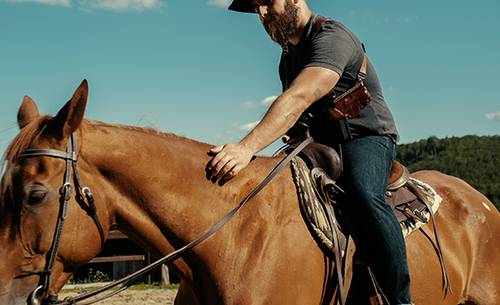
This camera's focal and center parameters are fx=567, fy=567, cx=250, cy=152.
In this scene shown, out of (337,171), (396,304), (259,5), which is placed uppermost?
(259,5)

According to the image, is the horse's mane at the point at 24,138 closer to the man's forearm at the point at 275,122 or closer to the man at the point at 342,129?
the man at the point at 342,129

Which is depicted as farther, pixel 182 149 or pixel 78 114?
pixel 182 149

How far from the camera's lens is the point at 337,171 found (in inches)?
146

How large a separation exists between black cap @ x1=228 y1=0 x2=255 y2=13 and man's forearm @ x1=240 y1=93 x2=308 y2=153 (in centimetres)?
98

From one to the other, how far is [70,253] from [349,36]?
222cm

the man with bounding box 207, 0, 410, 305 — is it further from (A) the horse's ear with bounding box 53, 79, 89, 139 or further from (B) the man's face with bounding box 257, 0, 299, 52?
(A) the horse's ear with bounding box 53, 79, 89, 139

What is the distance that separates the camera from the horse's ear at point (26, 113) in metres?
3.42

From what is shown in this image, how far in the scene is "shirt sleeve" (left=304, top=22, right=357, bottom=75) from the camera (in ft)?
11.6

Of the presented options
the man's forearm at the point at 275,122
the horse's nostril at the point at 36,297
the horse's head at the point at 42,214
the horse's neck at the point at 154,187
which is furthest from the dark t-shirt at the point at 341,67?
the horse's nostril at the point at 36,297

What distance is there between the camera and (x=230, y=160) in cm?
332

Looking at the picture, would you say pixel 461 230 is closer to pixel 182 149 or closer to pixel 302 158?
pixel 302 158

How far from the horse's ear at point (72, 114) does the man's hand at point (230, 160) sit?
812 mm

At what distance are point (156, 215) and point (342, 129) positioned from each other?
1405mm

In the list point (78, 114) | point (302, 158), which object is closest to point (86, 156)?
point (78, 114)
